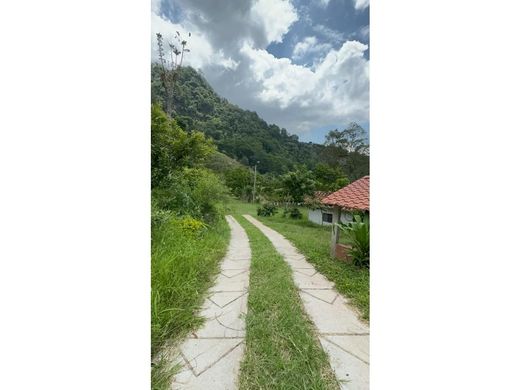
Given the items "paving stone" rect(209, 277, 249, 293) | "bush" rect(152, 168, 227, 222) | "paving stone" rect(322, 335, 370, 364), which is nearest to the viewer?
"paving stone" rect(322, 335, 370, 364)

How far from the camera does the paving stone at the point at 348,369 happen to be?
107cm

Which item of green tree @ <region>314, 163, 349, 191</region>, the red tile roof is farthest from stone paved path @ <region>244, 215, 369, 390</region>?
green tree @ <region>314, 163, 349, 191</region>

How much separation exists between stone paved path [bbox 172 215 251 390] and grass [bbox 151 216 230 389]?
0.08m

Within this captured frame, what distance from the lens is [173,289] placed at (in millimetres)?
1745

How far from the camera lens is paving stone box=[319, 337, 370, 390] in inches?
42.1

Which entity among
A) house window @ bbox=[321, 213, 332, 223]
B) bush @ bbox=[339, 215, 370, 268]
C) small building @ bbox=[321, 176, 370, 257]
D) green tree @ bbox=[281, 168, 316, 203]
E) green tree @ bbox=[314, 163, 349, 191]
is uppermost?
green tree @ bbox=[314, 163, 349, 191]

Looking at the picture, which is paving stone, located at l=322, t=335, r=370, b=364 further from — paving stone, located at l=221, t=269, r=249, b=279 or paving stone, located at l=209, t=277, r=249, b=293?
paving stone, located at l=221, t=269, r=249, b=279

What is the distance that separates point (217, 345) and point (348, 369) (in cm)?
79

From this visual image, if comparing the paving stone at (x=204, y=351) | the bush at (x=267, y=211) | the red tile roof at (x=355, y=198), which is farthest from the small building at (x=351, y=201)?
the bush at (x=267, y=211)

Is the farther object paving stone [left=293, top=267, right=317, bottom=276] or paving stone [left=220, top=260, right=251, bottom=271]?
paving stone [left=220, top=260, right=251, bottom=271]

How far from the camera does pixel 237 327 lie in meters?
1.50
